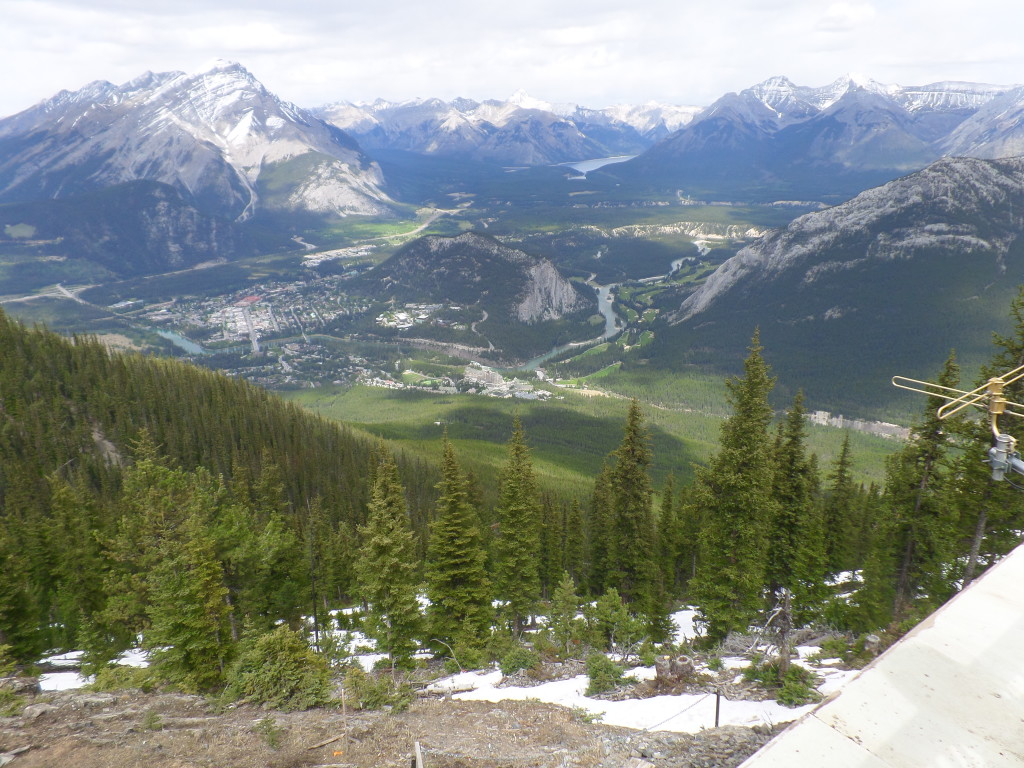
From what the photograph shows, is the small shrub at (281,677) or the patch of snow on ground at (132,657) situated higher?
the small shrub at (281,677)

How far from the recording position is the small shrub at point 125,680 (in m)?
20.4

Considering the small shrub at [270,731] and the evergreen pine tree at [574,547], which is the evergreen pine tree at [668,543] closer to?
the evergreen pine tree at [574,547]

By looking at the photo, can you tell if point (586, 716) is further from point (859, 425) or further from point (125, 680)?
point (859, 425)

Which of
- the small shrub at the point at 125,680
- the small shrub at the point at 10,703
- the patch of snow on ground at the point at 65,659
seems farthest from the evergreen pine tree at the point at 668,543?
the patch of snow on ground at the point at 65,659

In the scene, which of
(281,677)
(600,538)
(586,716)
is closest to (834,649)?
(586,716)

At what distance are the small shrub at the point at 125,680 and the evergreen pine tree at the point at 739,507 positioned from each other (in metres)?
25.4

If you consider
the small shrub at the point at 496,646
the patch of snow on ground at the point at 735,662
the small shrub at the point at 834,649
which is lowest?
the small shrub at the point at 496,646

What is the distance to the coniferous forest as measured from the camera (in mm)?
25797

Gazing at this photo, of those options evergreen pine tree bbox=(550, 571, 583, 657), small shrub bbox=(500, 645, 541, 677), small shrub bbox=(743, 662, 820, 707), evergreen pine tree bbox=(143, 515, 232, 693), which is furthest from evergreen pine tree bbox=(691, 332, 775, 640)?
evergreen pine tree bbox=(143, 515, 232, 693)

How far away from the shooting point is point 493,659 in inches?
1219

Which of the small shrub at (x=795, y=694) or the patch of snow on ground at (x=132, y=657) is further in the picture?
the patch of snow on ground at (x=132, y=657)

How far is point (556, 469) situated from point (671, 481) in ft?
207

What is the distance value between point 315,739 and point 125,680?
13708 millimetres

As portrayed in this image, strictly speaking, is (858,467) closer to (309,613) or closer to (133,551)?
(309,613)
